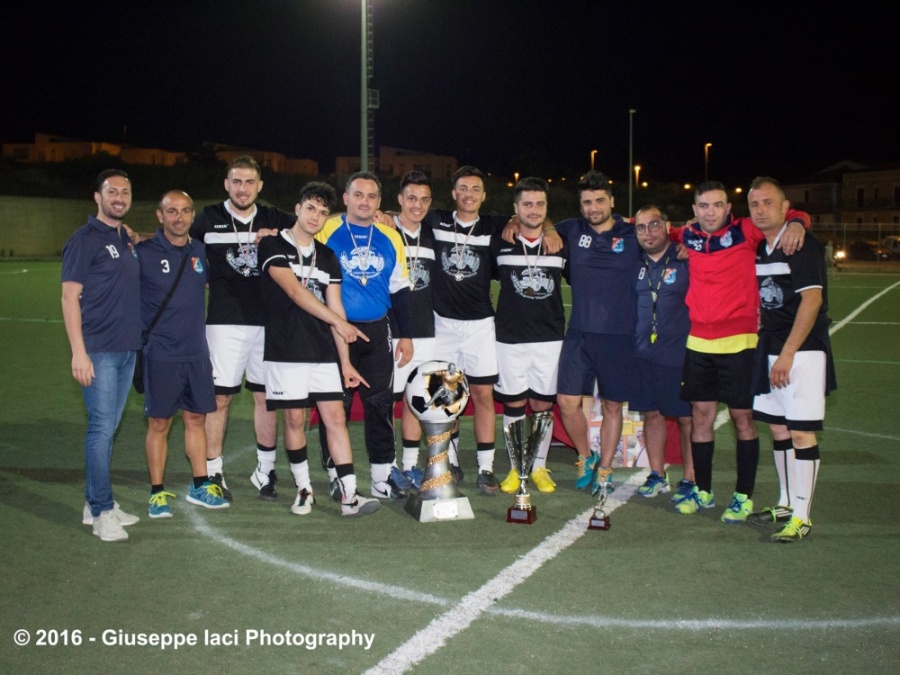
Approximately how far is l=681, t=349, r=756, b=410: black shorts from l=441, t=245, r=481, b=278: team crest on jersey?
1.66 metres

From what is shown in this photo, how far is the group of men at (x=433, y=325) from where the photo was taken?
17.4 feet

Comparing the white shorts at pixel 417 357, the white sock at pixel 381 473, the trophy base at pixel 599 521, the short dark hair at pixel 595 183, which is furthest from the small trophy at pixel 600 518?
the short dark hair at pixel 595 183

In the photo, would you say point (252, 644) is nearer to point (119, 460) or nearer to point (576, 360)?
point (576, 360)

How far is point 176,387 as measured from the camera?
568 cm

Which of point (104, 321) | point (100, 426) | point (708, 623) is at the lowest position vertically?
point (708, 623)

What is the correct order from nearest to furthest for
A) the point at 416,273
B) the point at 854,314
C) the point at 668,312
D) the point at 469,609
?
the point at 469,609, the point at 668,312, the point at 416,273, the point at 854,314

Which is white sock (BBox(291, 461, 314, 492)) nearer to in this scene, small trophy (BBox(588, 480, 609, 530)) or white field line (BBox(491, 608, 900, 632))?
small trophy (BBox(588, 480, 609, 530))

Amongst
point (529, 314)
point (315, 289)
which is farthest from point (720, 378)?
point (315, 289)

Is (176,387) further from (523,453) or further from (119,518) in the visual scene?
(523,453)

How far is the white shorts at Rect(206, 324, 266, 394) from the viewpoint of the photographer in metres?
6.14

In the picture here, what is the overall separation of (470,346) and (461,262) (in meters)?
0.61

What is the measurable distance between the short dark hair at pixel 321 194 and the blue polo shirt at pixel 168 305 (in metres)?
0.87

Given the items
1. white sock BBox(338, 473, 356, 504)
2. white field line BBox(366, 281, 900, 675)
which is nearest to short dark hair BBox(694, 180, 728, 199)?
white field line BBox(366, 281, 900, 675)

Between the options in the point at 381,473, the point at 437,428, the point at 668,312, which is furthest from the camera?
the point at 381,473
